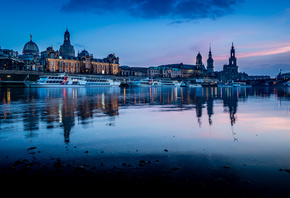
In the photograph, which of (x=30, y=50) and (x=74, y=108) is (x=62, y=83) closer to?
(x=74, y=108)

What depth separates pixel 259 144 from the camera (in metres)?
8.52

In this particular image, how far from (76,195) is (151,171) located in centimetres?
200

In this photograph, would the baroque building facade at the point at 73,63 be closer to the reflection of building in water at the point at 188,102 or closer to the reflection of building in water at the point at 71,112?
the reflection of building in water at the point at 188,102

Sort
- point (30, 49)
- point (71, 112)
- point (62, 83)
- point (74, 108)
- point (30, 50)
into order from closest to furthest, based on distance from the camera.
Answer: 1. point (71, 112)
2. point (74, 108)
3. point (62, 83)
4. point (30, 50)
5. point (30, 49)

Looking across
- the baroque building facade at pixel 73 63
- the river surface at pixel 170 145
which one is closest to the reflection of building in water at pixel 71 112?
the river surface at pixel 170 145

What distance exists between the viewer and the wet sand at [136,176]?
4988 millimetres

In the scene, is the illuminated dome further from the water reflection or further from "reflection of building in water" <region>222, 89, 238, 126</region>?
"reflection of building in water" <region>222, 89, 238, 126</region>

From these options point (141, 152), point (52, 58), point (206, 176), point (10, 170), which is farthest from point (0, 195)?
point (52, 58)

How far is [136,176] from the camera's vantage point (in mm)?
5652

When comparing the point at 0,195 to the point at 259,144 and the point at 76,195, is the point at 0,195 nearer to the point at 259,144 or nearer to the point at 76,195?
the point at 76,195

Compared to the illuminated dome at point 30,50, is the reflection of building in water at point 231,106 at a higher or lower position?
lower

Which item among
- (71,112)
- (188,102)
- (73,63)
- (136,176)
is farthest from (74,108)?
(73,63)

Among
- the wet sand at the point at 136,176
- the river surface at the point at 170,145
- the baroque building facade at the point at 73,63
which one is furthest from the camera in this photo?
the baroque building facade at the point at 73,63

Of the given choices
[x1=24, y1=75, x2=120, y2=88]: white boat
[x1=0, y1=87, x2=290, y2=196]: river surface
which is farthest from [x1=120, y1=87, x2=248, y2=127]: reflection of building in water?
[x1=24, y1=75, x2=120, y2=88]: white boat
